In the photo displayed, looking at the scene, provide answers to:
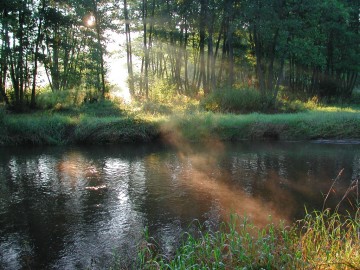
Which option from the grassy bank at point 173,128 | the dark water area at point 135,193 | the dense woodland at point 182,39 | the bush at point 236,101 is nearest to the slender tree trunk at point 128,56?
the dense woodland at point 182,39

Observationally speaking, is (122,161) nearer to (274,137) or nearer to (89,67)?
(274,137)

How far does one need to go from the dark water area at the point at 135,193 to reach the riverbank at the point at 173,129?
56.7 inches

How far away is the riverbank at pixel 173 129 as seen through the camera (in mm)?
15281

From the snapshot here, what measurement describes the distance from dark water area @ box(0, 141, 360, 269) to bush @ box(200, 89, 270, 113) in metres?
6.73

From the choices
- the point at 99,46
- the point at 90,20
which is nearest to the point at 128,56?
the point at 99,46

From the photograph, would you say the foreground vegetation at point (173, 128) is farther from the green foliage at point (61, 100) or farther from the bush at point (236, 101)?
the green foliage at point (61, 100)

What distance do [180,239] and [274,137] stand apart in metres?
11.5

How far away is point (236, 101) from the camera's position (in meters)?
20.5

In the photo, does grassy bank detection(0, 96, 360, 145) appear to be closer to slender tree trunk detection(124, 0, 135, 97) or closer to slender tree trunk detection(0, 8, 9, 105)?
slender tree trunk detection(0, 8, 9, 105)

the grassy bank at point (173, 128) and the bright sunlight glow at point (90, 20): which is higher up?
the bright sunlight glow at point (90, 20)

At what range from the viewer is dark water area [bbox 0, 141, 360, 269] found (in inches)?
222

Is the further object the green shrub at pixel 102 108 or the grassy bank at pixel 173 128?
the green shrub at pixel 102 108

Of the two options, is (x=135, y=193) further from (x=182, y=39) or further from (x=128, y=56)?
(x=182, y=39)

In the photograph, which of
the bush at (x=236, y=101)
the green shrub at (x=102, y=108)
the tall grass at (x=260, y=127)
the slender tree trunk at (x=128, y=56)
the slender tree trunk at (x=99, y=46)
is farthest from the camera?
the slender tree trunk at (x=128, y=56)
